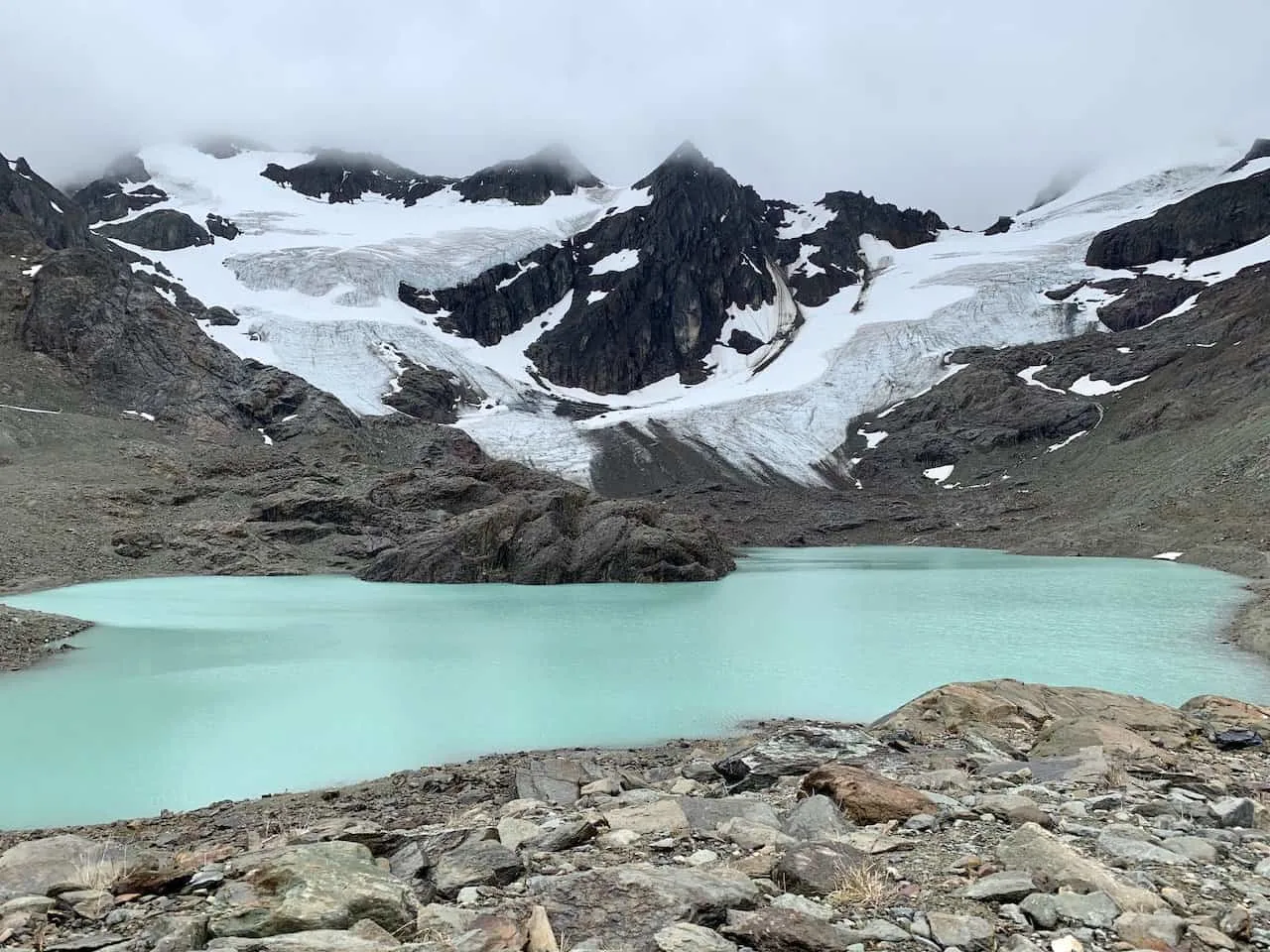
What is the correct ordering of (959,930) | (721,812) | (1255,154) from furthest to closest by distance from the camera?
(1255,154) < (721,812) < (959,930)

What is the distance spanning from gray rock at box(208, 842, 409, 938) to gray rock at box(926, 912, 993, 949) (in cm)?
227

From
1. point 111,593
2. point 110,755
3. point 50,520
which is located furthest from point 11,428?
point 110,755

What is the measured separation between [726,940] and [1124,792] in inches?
156

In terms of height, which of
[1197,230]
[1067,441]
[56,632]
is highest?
[1197,230]

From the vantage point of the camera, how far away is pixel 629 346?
115375mm

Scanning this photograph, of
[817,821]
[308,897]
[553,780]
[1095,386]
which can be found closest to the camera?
[308,897]

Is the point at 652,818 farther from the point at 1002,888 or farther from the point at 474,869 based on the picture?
the point at 1002,888

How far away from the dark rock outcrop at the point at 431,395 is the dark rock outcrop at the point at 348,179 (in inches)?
3211

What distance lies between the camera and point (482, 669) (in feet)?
53.1

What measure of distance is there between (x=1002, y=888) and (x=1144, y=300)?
344ft

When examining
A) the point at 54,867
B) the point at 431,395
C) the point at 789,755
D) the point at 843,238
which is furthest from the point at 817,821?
the point at 843,238

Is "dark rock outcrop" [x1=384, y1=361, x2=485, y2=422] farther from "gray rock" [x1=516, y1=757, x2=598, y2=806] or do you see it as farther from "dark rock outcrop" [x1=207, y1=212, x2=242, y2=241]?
"gray rock" [x1=516, y1=757, x2=598, y2=806]

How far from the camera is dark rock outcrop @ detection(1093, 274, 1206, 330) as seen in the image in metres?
88.3

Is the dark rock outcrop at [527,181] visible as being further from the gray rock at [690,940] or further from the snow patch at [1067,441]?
the gray rock at [690,940]
